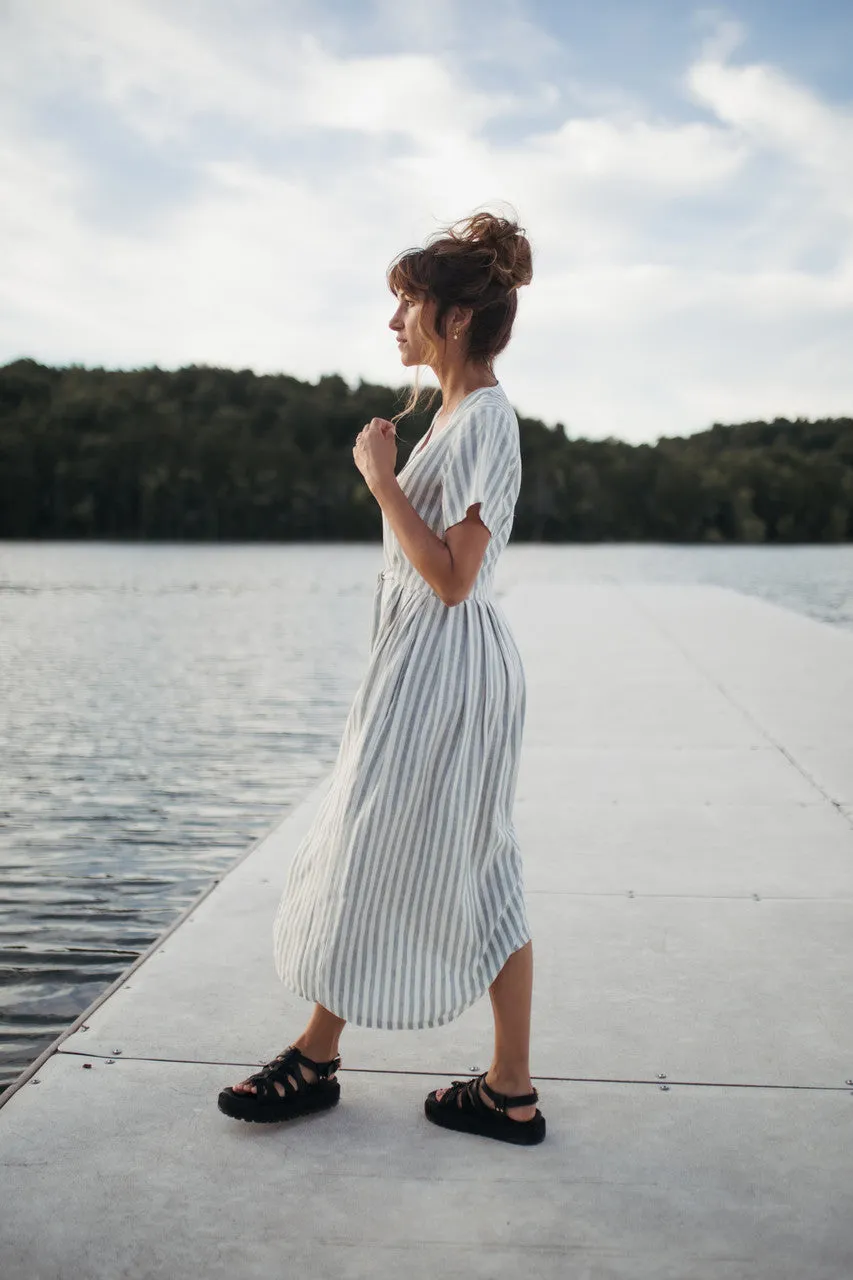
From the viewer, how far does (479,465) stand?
7.38 ft

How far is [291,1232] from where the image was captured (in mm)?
1969

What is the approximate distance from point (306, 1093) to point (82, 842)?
347 cm

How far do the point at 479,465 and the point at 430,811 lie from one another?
0.64 meters

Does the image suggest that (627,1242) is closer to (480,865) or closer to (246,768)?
(480,865)

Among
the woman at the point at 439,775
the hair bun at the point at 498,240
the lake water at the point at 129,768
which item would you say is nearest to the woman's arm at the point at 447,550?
the woman at the point at 439,775

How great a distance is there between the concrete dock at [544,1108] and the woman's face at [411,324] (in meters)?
1.48

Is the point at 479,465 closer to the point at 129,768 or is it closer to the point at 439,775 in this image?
the point at 439,775

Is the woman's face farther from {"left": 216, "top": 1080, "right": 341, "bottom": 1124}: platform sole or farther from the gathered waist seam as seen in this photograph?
{"left": 216, "top": 1080, "right": 341, "bottom": 1124}: platform sole

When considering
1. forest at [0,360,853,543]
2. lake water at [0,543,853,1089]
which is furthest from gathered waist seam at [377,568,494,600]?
forest at [0,360,853,543]

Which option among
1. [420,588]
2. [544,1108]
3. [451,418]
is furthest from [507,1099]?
[451,418]

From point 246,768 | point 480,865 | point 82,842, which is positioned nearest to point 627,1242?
point 480,865

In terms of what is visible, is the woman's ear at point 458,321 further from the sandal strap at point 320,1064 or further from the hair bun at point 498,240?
the sandal strap at point 320,1064

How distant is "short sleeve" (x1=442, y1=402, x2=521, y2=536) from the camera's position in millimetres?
2250

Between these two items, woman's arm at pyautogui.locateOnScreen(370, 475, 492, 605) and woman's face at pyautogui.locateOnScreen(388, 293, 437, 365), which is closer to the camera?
woman's arm at pyautogui.locateOnScreen(370, 475, 492, 605)
